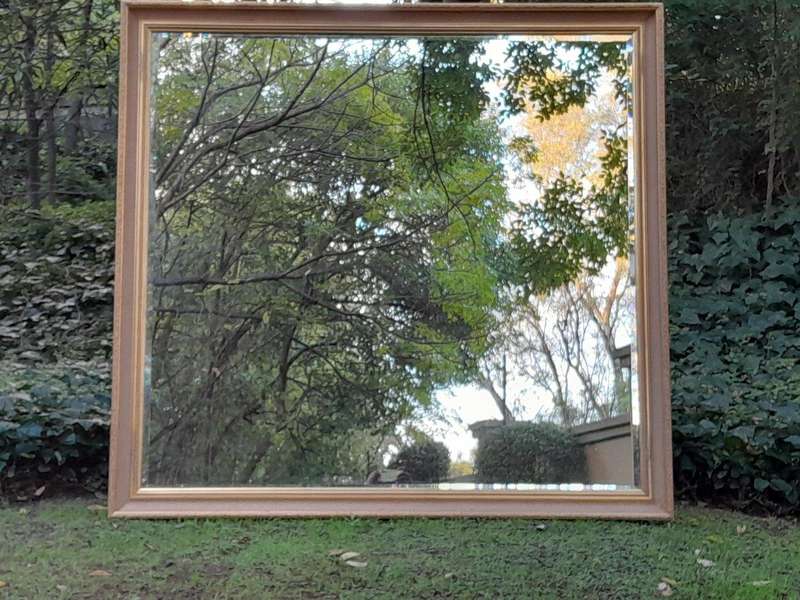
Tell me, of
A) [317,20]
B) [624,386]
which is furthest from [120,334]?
[624,386]

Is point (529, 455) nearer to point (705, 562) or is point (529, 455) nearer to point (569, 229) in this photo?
point (705, 562)

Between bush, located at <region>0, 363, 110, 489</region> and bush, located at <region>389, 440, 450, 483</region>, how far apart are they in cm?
127

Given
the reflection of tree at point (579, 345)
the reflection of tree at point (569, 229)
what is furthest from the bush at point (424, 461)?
the reflection of tree at point (579, 345)

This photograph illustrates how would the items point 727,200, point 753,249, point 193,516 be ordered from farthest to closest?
point 727,200
point 753,249
point 193,516

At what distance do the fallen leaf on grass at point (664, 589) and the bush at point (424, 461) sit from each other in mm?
913

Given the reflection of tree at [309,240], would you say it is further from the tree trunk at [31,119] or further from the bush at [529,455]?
the tree trunk at [31,119]

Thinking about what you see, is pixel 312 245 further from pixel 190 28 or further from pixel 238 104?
pixel 190 28

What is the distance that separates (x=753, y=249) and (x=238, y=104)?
2.83 metres

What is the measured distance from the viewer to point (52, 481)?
3150mm

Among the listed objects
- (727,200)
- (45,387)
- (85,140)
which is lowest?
(45,387)

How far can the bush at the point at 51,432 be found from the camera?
3.02 metres

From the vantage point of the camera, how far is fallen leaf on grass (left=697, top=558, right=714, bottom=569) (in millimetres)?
2447

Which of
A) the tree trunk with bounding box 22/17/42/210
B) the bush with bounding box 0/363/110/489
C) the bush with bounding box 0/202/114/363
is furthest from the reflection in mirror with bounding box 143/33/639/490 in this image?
the tree trunk with bounding box 22/17/42/210

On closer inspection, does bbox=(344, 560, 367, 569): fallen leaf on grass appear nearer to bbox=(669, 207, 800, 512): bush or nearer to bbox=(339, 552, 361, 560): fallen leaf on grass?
bbox=(339, 552, 361, 560): fallen leaf on grass
